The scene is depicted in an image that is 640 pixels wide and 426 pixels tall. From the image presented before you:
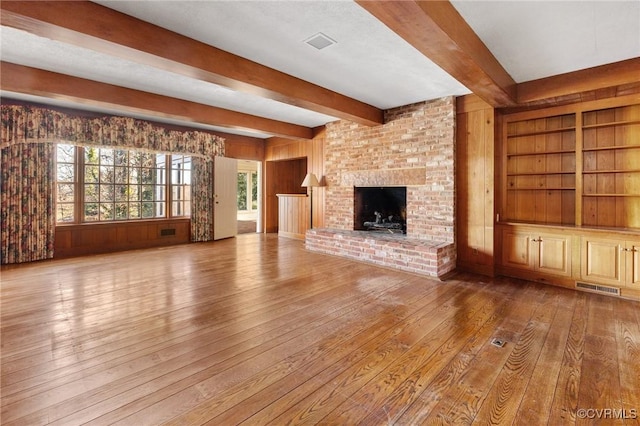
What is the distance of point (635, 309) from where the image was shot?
3.05 meters

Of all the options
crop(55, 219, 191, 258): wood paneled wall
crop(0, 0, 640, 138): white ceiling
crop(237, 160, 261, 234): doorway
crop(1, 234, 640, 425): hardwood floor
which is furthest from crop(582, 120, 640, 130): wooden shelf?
crop(237, 160, 261, 234): doorway

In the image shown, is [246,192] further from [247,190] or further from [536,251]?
[536,251]

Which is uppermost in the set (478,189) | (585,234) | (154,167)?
(154,167)

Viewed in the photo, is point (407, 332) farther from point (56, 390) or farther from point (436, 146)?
point (436, 146)

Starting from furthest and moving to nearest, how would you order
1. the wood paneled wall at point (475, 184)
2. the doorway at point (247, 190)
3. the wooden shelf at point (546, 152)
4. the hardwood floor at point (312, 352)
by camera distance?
the doorway at point (247, 190) < the wood paneled wall at point (475, 184) < the wooden shelf at point (546, 152) < the hardwood floor at point (312, 352)

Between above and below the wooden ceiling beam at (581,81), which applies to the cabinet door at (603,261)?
below

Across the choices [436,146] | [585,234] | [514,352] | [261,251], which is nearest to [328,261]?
[261,251]

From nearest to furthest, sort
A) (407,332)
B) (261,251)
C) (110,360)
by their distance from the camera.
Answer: (110,360) < (407,332) < (261,251)

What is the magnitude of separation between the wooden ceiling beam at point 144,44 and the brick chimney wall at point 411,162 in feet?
5.93

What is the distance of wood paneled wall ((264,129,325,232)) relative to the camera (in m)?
6.93

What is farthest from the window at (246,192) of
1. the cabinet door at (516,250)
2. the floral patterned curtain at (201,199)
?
the cabinet door at (516,250)

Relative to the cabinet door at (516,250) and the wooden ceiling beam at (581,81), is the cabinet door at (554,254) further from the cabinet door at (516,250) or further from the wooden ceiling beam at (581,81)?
the wooden ceiling beam at (581,81)

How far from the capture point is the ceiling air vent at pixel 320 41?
2.84m

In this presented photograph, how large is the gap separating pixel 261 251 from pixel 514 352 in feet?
14.8
